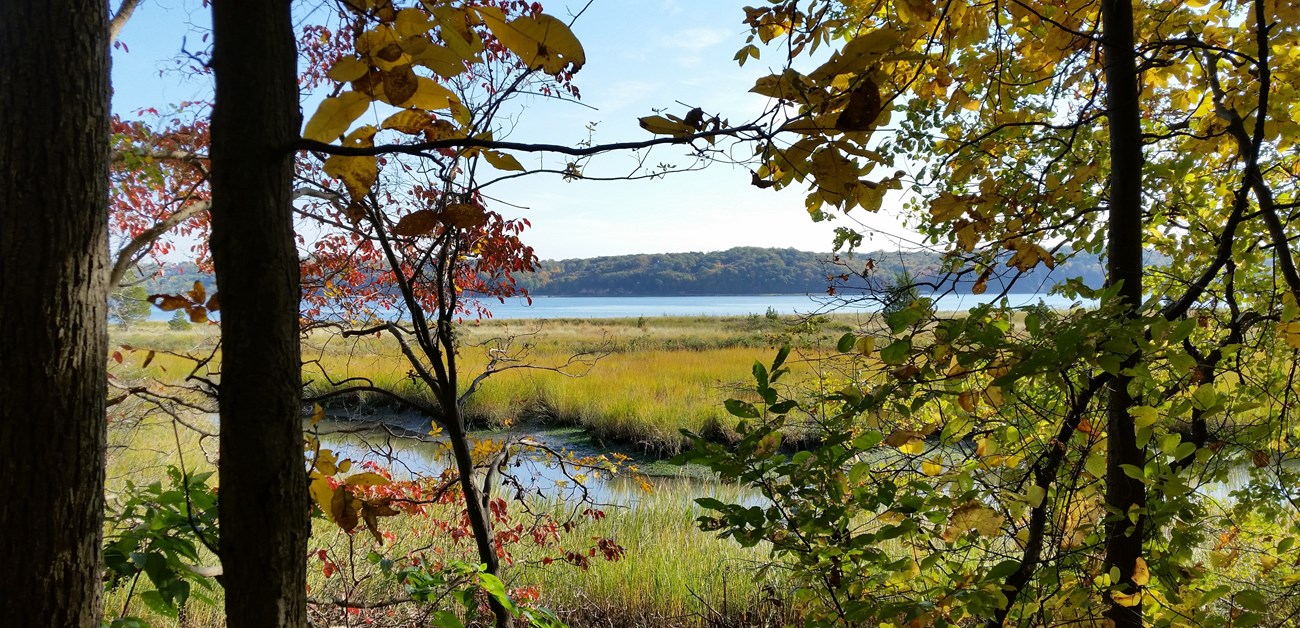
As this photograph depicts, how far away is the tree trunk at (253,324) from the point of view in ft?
2.17

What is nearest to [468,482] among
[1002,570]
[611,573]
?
[1002,570]

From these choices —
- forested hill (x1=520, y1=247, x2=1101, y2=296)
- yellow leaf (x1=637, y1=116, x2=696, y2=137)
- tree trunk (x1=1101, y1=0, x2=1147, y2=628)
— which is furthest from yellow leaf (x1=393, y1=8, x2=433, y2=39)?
forested hill (x1=520, y1=247, x2=1101, y2=296)

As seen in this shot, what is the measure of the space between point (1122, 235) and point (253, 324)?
4.98ft

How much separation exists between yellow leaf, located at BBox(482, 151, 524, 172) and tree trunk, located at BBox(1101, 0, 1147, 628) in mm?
1210

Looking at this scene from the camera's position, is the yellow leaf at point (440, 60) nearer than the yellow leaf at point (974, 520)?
Yes

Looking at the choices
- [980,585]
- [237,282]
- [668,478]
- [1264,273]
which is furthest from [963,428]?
[668,478]

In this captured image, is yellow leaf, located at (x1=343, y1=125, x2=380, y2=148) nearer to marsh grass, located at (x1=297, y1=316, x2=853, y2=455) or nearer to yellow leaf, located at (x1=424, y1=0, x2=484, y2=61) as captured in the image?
yellow leaf, located at (x1=424, y1=0, x2=484, y2=61)

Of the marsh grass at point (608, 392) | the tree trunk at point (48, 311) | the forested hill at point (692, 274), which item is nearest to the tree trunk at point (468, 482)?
the tree trunk at point (48, 311)

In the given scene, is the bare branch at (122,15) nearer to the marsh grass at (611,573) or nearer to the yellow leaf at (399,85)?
the marsh grass at (611,573)

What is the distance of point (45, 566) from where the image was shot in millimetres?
688

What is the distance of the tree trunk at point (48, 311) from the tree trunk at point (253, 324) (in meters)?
0.18

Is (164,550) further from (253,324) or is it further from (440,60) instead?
(440,60)

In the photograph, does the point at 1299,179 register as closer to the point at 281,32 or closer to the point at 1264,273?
the point at 1264,273

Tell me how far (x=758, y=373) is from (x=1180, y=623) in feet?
2.83
